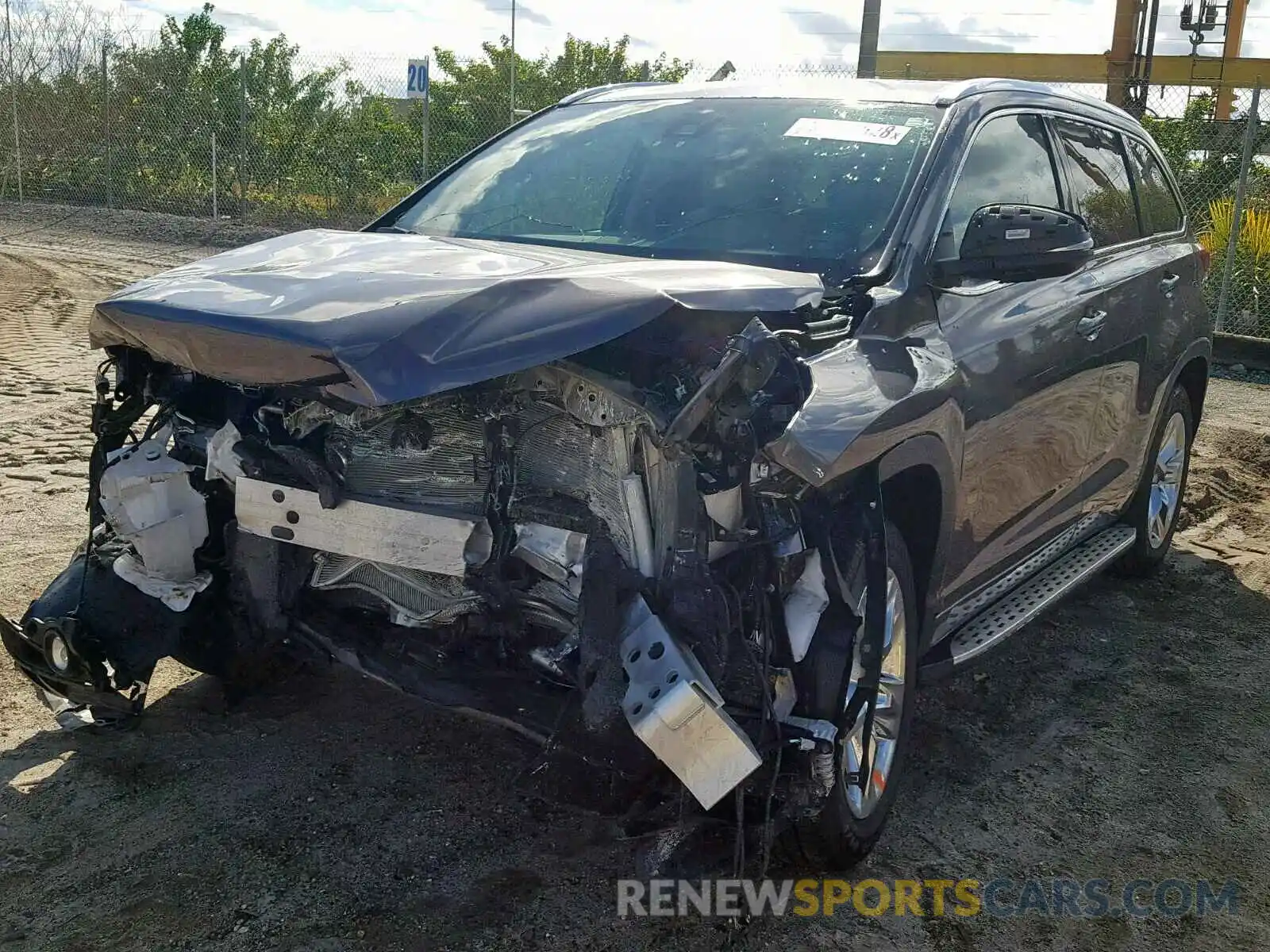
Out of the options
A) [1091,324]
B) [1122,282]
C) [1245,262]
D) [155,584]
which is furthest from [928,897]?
[1245,262]

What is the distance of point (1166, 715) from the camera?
4219 mm

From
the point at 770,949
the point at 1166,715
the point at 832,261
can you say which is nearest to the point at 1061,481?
the point at 1166,715

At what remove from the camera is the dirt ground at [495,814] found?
2.87 m

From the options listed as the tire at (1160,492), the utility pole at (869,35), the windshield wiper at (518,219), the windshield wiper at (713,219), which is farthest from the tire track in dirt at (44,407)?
the utility pole at (869,35)

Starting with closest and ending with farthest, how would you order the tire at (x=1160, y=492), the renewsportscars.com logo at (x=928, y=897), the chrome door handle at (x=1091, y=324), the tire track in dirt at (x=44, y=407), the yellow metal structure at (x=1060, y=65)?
the renewsportscars.com logo at (x=928, y=897) → the chrome door handle at (x=1091, y=324) → the tire track in dirt at (x=44, y=407) → the tire at (x=1160, y=492) → the yellow metal structure at (x=1060, y=65)

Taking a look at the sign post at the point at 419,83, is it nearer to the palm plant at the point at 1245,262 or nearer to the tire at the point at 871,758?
the palm plant at the point at 1245,262

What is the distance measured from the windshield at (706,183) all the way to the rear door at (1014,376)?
0.90 feet

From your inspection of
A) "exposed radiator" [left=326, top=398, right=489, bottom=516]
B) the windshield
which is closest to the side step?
the windshield

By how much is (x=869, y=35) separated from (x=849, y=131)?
963 centimetres

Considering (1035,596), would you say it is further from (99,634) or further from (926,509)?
(99,634)

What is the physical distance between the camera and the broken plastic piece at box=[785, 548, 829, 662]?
2723mm

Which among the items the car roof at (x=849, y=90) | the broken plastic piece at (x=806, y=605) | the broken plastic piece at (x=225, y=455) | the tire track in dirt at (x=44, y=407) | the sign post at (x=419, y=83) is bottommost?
the tire track in dirt at (x=44, y=407)

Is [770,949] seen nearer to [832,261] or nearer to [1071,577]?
[832,261]

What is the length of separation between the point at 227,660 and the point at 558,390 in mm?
1612
